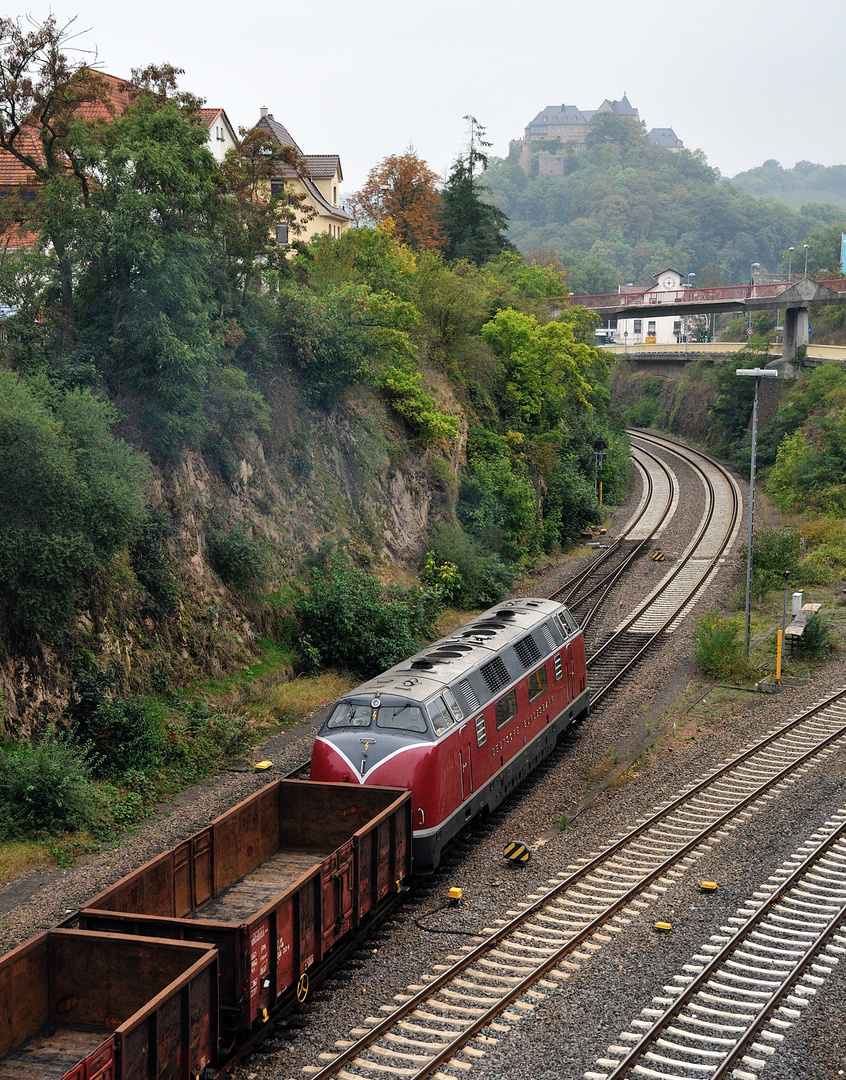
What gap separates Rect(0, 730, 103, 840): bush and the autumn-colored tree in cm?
4794

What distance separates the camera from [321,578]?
28812 millimetres

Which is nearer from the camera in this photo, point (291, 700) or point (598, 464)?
point (291, 700)

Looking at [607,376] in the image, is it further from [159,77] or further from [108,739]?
[108,739]

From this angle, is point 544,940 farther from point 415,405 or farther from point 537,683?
point 415,405

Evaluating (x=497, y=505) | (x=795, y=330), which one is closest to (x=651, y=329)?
(x=795, y=330)

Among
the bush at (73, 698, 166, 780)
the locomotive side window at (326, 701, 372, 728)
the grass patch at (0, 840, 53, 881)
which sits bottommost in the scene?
the grass patch at (0, 840, 53, 881)

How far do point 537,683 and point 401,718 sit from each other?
16.6 ft

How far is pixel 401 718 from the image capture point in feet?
52.0

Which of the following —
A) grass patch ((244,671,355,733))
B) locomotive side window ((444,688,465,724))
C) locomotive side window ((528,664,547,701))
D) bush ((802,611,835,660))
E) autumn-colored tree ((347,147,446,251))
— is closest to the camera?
locomotive side window ((444,688,465,724))

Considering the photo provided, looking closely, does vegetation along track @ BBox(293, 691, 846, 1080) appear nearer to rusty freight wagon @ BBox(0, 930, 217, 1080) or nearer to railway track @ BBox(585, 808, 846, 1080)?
railway track @ BBox(585, 808, 846, 1080)

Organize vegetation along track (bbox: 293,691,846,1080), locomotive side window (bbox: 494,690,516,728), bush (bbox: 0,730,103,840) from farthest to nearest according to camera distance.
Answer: locomotive side window (bbox: 494,690,516,728), bush (bbox: 0,730,103,840), vegetation along track (bbox: 293,691,846,1080)

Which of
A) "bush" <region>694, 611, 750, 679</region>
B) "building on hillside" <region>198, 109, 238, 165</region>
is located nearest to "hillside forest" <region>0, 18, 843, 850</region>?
"building on hillside" <region>198, 109, 238, 165</region>

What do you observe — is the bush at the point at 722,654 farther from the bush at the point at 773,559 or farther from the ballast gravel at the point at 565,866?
the bush at the point at 773,559

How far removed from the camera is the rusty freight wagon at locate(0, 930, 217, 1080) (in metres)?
9.42
